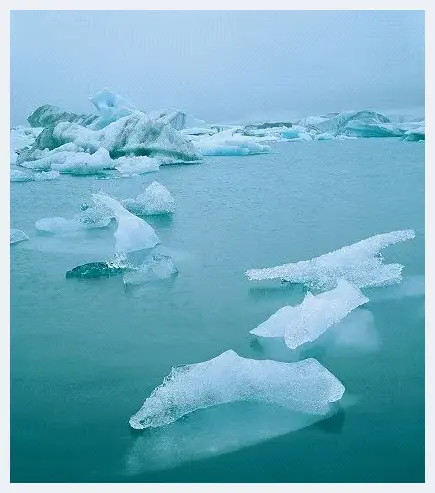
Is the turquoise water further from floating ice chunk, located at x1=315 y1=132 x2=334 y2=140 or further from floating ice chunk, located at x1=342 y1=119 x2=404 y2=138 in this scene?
floating ice chunk, located at x1=315 y1=132 x2=334 y2=140

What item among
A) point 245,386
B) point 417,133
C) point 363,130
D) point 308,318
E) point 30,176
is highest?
point 363,130

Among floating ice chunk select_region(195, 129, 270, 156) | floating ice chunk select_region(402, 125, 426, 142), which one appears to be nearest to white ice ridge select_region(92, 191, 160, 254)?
floating ice chunk select_region(402, 125, 426, 142)

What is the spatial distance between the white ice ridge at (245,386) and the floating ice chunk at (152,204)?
259 centimetres

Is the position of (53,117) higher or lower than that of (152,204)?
higher

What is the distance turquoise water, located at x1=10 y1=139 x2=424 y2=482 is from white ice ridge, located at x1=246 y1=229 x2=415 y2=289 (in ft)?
0.21

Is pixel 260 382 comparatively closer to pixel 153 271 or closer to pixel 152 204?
pixel 153 271

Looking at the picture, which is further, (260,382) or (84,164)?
(84,164)

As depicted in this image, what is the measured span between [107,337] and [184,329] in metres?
0.32

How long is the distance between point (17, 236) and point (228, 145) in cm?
566

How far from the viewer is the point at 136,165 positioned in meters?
7.18

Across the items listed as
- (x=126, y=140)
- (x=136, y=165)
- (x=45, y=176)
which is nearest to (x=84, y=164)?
(x=136, y=165)

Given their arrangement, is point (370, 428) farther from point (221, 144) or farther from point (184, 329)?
point (221, 144)

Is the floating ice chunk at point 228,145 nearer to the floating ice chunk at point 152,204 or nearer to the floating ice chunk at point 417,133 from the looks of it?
the floating ice chunk at point 417,133
